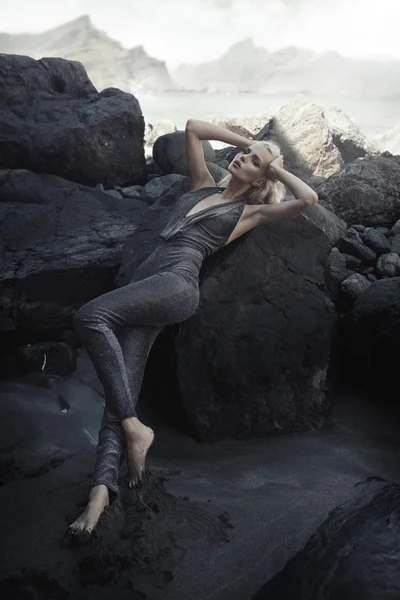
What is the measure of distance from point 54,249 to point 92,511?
1892 millimetres

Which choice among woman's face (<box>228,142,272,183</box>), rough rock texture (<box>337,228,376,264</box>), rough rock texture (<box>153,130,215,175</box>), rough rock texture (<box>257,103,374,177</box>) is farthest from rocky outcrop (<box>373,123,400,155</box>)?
woman's face (<box>228,142,272,183</box>)

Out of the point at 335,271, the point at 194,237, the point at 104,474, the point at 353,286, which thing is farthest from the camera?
the point at 335,271

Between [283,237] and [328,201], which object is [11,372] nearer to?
[283,237]

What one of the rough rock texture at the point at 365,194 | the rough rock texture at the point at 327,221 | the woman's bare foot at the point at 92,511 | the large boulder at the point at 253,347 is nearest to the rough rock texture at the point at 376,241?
the rough rock texture at the point at 327,221

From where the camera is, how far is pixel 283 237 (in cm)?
310

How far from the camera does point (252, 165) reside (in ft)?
9.37

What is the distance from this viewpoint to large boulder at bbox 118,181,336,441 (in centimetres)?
276

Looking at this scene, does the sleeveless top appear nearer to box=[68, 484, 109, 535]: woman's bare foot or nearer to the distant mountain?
box=[68, 484, 109, 535]: woman's bare foot

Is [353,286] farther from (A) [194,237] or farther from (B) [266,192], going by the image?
(A) [194,237]

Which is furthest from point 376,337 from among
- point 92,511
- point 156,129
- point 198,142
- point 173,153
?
point 156,129

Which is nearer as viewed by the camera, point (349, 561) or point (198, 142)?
point (349, 561)

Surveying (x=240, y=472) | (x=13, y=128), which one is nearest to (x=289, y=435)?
(x=240, y=472)

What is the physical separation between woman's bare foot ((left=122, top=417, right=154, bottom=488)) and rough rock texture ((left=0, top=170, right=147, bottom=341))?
3.94ft

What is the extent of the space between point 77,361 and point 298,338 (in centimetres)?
127
